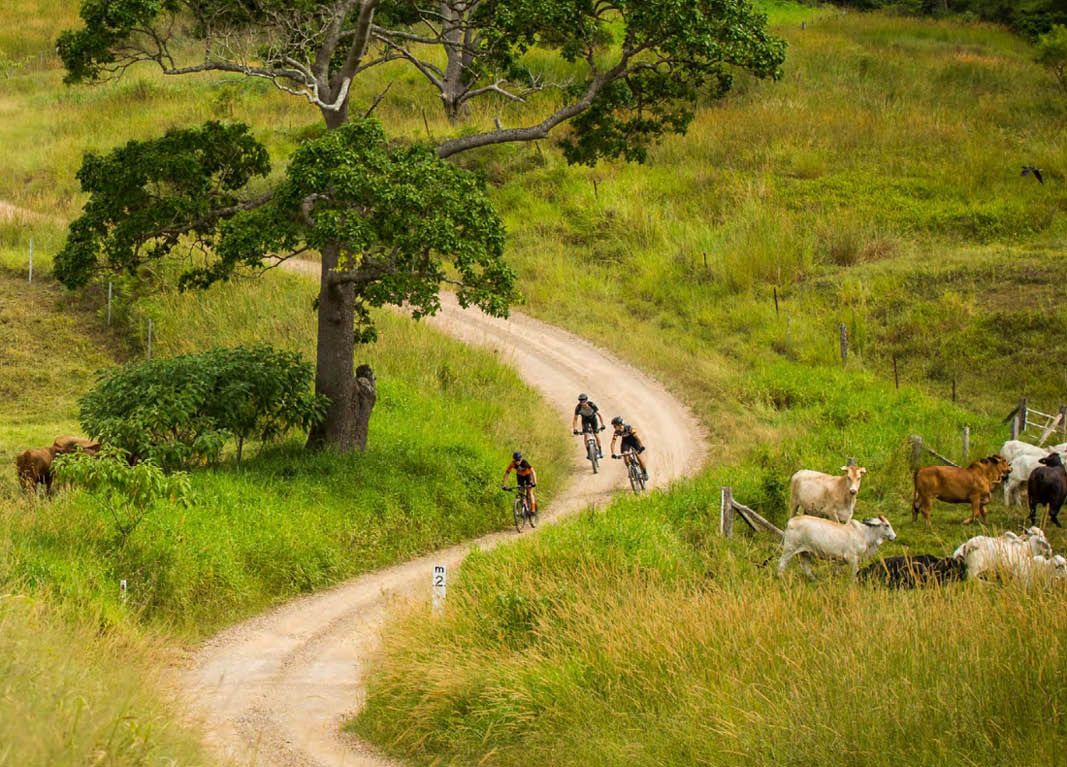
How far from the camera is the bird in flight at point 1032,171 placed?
40625 millimetres

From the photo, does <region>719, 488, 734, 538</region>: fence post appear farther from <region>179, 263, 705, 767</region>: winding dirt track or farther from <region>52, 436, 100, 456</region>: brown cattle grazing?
<region>52, 436, 100, 456</region>: brown cattle grazing

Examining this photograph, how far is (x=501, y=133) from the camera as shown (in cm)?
2328

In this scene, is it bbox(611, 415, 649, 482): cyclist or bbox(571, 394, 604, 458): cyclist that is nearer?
bbox(611, 415, 649, 482): cyclist

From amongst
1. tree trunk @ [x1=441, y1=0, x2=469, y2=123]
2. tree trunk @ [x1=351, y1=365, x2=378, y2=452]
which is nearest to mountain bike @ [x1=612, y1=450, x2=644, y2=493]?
tree trunk @ [x1=351, y1=365, x2=378, y2=452]

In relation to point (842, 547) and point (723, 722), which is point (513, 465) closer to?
point (842, 547)

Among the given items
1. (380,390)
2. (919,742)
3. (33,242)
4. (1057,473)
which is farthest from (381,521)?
(33,242)

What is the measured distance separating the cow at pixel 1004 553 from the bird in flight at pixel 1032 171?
26043 millimetres

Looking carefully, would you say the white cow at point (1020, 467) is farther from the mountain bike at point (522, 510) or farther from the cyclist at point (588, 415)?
the mountain bike at point (522, 510)

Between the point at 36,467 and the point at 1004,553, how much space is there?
48.0ft

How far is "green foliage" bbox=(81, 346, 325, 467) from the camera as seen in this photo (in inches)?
826

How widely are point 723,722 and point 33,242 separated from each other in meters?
30.4

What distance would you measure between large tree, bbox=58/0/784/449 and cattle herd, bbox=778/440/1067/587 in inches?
239

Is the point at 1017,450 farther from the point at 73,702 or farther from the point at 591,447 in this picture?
the point at 73,702

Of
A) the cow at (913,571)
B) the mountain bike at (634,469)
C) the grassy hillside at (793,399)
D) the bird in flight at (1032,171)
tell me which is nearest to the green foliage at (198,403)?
the mountain bike at (634,469)
